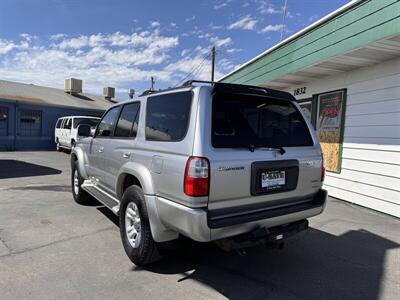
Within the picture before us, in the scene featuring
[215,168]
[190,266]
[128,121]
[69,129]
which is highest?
[128,121]

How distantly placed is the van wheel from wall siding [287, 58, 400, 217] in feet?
16.6

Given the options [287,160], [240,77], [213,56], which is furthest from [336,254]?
[213,56]

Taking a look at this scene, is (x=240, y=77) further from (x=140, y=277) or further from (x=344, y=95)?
(x=140, y=277)

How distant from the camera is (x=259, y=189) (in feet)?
10.9

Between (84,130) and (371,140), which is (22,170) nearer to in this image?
(84,130)

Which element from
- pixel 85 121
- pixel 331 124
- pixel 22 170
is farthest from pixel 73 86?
pixel 331 124

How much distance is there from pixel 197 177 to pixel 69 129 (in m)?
16.2

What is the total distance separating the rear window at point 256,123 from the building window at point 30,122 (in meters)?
19.8

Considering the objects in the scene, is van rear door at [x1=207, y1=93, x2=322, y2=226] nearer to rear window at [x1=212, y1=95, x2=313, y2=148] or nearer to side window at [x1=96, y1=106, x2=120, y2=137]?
rear window at [x1=212, y1=95, x2=313, y2=148]

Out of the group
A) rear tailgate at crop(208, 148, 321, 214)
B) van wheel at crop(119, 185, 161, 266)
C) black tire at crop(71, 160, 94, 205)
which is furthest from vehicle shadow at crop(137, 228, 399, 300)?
black tire at crop(71, 160, 94, 205)

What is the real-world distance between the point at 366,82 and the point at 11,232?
284 inches

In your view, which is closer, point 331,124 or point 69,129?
point 331,124

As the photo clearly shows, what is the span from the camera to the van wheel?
12.0 ft

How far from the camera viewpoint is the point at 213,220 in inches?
119
